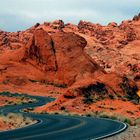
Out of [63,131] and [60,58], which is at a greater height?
[60,58]

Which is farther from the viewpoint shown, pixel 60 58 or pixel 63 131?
pixel 60 58

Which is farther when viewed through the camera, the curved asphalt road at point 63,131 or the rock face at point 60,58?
the rock face at point 60,58

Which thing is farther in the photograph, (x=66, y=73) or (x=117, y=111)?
(x=66, y=73)

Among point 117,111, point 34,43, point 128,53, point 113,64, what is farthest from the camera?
point 128,53

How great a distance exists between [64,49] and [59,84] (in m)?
13.0

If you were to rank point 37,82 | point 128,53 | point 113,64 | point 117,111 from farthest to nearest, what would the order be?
point 128,53
point 113,64
point 37,82
point 117,111

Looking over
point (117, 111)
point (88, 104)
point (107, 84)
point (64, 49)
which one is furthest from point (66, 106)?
point (64, 49)

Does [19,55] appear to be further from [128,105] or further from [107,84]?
[128,105]

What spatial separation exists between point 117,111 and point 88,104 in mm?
5620

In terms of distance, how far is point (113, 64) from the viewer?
16462 centimetres

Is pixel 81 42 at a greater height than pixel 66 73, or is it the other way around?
pixel 81 42

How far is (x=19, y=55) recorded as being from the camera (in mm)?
131750

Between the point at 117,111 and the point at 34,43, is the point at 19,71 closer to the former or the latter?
the point at 34,43

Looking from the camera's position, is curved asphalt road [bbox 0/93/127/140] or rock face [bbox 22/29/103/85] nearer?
curved asphalt road [bbox 0/93/127/140]
